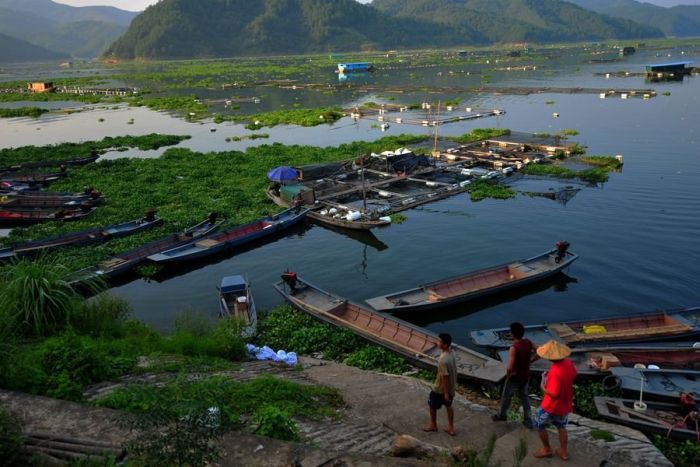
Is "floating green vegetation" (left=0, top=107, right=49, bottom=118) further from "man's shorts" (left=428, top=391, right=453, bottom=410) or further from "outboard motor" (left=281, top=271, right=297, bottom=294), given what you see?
"man's shorts" (left=428, top=391, right=453, bottom=410)

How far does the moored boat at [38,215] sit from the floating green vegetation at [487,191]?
24.1 metres

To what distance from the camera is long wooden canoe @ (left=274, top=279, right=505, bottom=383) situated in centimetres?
1399

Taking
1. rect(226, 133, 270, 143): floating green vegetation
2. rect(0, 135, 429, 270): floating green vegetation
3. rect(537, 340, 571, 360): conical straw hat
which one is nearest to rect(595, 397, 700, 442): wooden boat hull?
rect(537, 340, 571, 360): conical straw hat

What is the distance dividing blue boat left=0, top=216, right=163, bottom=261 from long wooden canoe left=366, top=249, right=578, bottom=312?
49.5 feet

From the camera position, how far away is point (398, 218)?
29234 millimetres

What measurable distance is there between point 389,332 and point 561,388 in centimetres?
839

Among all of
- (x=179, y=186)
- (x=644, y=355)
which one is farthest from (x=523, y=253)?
(x=179, y=186)

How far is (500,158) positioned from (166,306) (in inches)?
1165

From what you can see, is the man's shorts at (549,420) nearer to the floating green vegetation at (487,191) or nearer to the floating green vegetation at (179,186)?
the floating green vegetation at (179,186)

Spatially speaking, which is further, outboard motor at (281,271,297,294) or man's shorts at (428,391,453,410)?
outboard motor at (281,271,297,294)

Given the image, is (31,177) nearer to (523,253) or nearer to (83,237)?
(83,237)

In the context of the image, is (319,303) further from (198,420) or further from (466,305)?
(198,420)

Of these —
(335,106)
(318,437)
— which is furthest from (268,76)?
(318,437)

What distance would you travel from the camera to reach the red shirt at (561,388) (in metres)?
8.32
